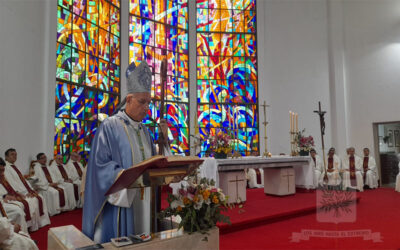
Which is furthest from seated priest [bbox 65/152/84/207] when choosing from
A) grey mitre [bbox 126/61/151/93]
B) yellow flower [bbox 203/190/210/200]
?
yellow flower [bbox 203/190/210/200]

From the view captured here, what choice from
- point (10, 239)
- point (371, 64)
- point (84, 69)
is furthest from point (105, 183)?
point (371, 64)

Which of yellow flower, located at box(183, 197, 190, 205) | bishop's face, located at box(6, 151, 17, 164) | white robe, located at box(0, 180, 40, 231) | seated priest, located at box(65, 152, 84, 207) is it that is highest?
bishop's face, located at box(6, 151, 17, 164)

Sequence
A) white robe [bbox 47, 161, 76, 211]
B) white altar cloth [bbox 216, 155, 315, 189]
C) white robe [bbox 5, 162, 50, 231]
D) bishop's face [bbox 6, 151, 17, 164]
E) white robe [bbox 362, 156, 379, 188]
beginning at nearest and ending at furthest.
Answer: white robe [bbox 5, 162, 50, 231] → bishop's face [bbox 6, 151, 17, 164] → white altar cloth [bbox 216, 155, 315, 189] → white robe [bbox 47, 161, 76, 211] → white robe [bbox 362, 156, 379, 188]

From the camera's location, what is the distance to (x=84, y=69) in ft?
29.9

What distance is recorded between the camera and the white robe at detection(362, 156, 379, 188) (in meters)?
10.4

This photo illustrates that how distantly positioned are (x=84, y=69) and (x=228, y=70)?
18.4ft

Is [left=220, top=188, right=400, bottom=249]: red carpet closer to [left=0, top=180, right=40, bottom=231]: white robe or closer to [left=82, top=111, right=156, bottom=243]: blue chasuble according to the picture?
[left=82, top=111, right=156, bottom=243]: blue chasuble

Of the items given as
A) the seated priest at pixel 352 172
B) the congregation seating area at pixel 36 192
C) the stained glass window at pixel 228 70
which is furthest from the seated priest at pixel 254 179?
the congregation seating area at pixel 36 192

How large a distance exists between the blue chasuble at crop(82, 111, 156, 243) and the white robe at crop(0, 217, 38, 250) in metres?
1.15

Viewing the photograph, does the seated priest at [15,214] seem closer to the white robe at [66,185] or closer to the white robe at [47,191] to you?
the white robe at [47,191]

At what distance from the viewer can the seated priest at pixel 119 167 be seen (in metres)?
2.11

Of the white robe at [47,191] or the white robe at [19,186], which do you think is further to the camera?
the white robe at [47,191]

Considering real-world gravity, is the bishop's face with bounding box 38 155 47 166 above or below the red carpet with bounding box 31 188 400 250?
above

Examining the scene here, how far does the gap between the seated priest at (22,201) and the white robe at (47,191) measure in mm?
990
